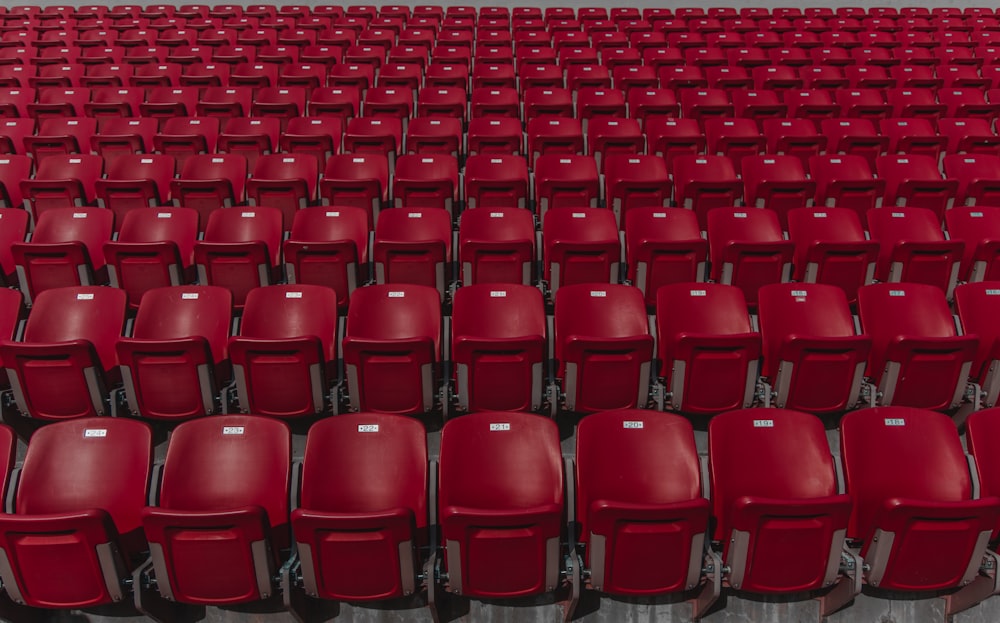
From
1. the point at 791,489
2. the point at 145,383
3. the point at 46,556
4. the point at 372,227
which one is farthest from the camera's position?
the point at 372,227

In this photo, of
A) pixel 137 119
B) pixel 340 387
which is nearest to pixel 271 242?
pixel 340 387

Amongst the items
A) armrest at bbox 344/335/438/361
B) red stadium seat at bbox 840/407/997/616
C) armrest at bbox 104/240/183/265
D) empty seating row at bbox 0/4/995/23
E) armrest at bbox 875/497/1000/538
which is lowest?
red stadium seat at bbox 840/407/997/616

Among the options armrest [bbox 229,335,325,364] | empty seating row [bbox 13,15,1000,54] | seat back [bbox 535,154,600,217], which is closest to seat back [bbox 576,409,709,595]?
armrest [bbox 229,335,325,364]

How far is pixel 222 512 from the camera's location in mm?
1948

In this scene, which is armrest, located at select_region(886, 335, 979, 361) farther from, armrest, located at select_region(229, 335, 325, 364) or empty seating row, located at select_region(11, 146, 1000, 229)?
armrest, located at select_region(229, 335, 325, 364)

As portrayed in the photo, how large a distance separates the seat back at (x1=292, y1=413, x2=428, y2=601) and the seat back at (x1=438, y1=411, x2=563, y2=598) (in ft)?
0.35

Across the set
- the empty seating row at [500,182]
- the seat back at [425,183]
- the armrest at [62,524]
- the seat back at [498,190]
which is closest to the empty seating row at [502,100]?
the empty seating row at [500,182]

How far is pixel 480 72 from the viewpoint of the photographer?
6348 millimetres

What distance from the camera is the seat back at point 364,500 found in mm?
2053

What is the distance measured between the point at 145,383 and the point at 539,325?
60.3 inches

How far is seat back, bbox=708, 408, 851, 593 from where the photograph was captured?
2.05 metres

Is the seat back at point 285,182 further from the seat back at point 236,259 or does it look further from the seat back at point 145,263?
the seat back at point 145,263

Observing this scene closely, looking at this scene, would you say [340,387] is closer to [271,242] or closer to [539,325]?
[539,325]

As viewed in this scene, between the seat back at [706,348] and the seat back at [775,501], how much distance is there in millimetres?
306
